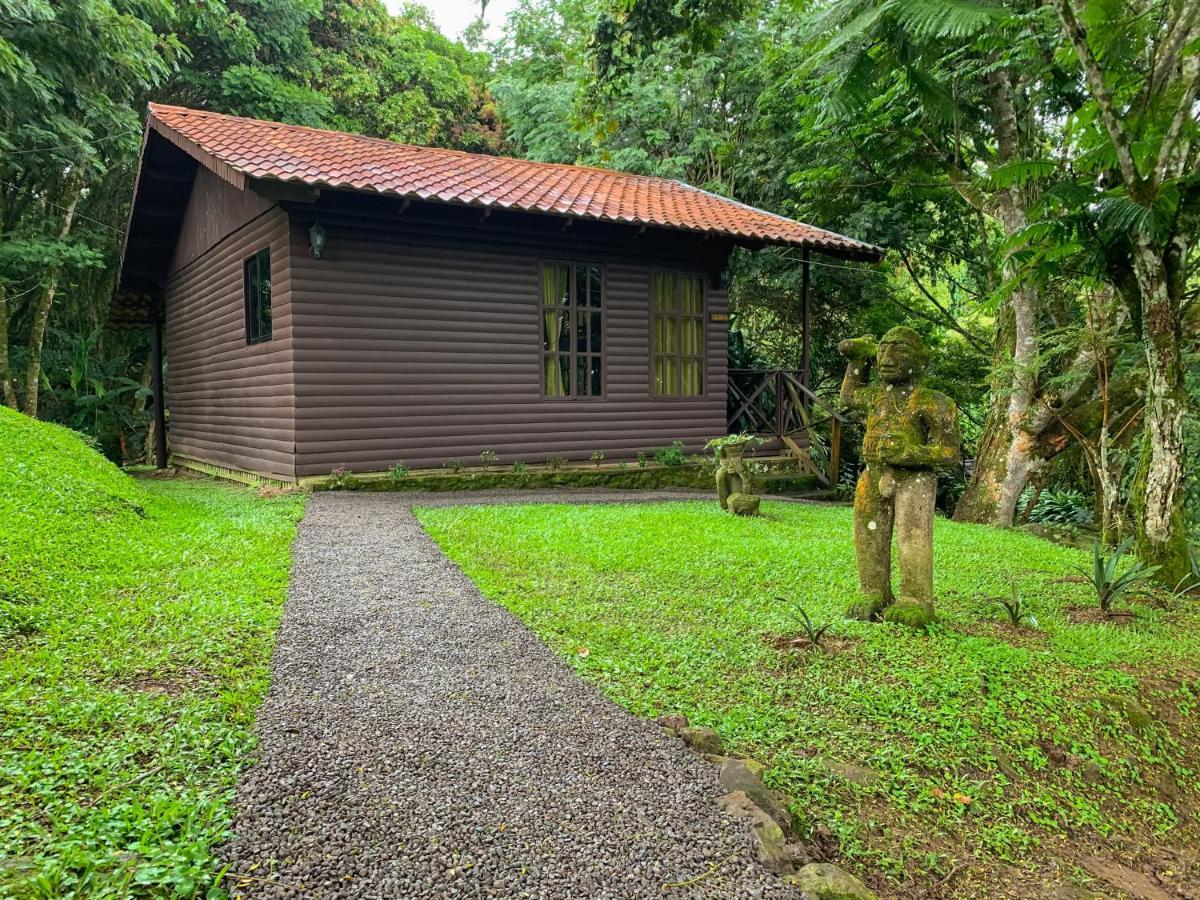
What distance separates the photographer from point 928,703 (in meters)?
3.11

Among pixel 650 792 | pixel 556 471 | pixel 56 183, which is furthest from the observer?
pixel 56 183

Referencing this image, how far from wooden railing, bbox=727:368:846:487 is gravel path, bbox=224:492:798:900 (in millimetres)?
8800

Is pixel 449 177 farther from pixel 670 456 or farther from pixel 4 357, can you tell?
pixel 4 357

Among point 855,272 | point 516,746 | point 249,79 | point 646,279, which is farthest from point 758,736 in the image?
point 249,79

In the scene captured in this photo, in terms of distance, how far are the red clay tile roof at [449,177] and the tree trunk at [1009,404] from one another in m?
2.45

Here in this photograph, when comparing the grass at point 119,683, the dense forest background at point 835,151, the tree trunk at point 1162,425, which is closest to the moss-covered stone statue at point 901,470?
the dense forest background at point 835,151

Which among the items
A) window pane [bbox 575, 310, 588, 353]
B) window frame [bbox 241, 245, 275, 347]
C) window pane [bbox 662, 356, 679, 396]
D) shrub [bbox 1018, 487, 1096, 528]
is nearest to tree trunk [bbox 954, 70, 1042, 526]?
shrub [bbox 1018, 487, 1096, 528]

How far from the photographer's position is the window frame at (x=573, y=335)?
32.3ft

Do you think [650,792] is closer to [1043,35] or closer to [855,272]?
[1043,35]

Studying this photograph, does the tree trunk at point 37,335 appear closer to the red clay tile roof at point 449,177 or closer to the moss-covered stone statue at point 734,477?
the red clay tile roof at point 449,177

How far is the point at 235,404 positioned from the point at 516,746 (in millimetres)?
9132

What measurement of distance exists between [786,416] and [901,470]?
27.2ft

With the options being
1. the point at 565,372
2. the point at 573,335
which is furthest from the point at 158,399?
the point at 573,335

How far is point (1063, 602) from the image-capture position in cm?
475
